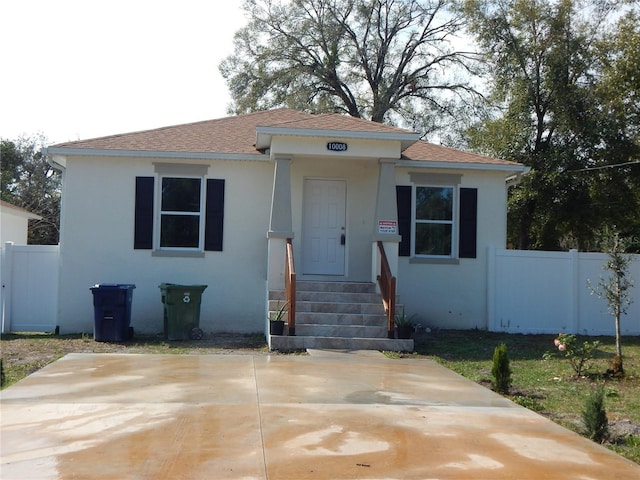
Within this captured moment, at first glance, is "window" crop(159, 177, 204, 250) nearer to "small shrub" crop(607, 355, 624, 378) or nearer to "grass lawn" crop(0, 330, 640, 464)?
"grass lawn" crop(0, 330, 640, 464)

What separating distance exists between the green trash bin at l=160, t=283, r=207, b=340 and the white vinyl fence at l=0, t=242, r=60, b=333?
271cm

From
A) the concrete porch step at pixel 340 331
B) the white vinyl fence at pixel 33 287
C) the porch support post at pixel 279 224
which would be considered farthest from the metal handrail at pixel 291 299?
the white vinyl fence at pixel 33 287

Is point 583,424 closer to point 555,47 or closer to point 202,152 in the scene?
point 202,152

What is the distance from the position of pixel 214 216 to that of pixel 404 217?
4057 millimetres

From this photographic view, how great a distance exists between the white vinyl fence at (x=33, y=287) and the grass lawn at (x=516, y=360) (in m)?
0.53

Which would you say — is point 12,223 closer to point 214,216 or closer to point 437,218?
point 214,216

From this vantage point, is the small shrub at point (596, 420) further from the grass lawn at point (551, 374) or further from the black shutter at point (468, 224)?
the black shutter at point (468, 224)

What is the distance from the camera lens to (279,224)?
1316 centimetres

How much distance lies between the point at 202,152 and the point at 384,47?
773 inches

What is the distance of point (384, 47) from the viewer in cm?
3153

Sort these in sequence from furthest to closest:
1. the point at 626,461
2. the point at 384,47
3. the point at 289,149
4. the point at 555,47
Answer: the point at 384,47, the point at 555,47, the point at 289,149, the point at 626,461

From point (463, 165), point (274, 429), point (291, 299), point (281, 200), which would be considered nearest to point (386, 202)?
point (281, 200)

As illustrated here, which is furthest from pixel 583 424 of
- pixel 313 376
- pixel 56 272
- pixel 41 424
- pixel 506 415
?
pixel 56 272

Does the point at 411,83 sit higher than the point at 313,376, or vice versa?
the point at 411,83
